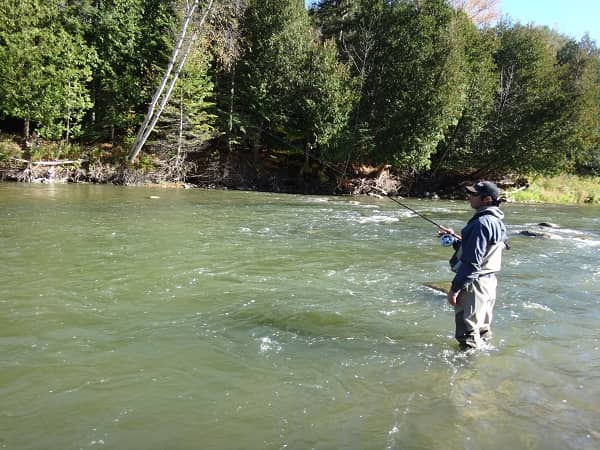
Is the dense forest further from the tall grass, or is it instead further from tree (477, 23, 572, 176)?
the tall grass

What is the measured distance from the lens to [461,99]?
26.8 m

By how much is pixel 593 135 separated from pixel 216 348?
31429 millimetres

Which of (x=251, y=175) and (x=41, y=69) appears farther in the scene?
(x=251, y=175)

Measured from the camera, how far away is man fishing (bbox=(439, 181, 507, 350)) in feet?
→ 15.4

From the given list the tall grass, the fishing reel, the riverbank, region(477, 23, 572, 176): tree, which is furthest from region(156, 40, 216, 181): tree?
the fishing reel

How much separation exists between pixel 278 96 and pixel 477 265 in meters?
24.7

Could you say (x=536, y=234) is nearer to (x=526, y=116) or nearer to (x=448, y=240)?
(x=448, y=240)

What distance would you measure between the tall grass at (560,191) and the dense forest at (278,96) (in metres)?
1.63

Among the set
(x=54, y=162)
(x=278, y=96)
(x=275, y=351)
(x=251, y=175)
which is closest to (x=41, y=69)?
(x=54, y=162)

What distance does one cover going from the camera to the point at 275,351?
4.80 m

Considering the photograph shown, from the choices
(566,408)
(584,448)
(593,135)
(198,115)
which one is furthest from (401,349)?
(593,135)

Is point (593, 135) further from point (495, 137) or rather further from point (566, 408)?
point (566, 408)

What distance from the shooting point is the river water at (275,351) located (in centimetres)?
342

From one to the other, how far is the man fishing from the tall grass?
86.7 feet
